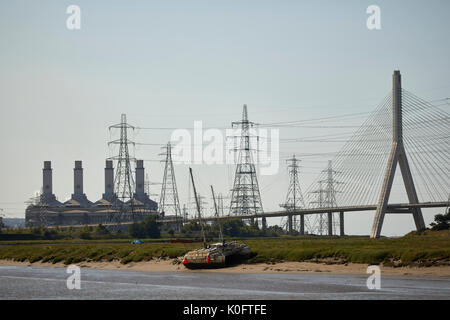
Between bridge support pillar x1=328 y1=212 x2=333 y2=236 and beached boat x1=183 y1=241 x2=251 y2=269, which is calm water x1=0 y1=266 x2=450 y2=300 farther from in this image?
bridge support pillar x1=328 y1=212 x2=333 y2=236

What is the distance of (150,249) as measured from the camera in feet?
271

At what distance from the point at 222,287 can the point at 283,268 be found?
1252 centimetres

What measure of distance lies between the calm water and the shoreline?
2.13m

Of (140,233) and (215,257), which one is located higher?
(215,257)

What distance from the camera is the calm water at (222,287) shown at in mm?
44062

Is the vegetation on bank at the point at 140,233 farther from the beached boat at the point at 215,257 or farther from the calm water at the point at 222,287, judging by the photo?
the calm water at the point at 222,287

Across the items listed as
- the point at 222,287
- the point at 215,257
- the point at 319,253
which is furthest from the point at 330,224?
the point at 222,287

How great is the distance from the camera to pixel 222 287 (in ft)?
167

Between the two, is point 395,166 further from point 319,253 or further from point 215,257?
point 215,257

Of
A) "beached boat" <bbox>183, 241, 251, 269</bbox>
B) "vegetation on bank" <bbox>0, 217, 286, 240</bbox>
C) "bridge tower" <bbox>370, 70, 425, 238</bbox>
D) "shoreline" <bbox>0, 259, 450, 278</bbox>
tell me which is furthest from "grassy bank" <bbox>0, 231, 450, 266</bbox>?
"vegetation on bank" <bbox>0, 217, 286, 240</bbox>
